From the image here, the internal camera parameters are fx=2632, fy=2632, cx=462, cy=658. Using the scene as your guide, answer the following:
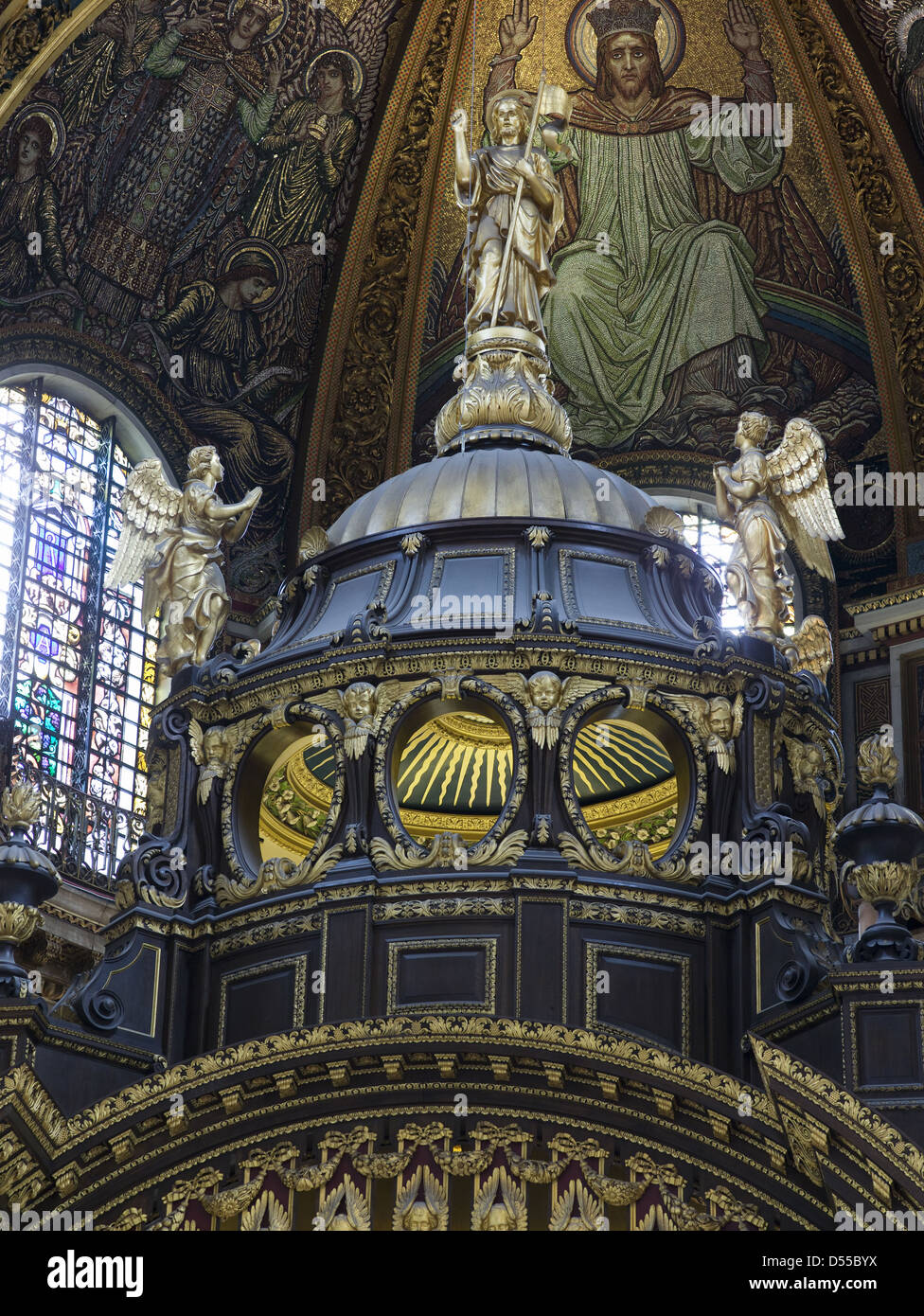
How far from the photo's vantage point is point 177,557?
20734mm

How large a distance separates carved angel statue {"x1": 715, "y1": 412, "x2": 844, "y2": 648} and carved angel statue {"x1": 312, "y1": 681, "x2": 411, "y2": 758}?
2853 mm

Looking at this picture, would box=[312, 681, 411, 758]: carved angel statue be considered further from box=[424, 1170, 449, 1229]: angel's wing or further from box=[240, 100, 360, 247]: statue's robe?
box=[240, 100, 360, 247]: statue's robe

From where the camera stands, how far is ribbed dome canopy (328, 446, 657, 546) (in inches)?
810

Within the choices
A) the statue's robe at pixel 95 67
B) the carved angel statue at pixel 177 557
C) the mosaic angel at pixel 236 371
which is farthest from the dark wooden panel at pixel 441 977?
the statue's robe at pixel 95 67

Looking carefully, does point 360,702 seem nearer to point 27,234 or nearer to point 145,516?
point 145,516

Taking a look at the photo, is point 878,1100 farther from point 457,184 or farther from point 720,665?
point 457,184

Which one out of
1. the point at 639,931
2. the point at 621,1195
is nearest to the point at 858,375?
the point at 639,931

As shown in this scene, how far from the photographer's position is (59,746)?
23781 millimetres

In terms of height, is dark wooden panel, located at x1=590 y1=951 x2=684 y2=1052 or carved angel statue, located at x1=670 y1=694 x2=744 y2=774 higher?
carved angel statue, located at x1=670 y1=694 x2=744 y2=774

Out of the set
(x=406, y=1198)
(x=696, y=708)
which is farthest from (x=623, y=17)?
(x=406, y=1198)

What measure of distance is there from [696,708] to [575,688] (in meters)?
0.92

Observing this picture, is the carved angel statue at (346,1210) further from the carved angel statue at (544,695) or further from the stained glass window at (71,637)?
the stained glass window at (71,637)

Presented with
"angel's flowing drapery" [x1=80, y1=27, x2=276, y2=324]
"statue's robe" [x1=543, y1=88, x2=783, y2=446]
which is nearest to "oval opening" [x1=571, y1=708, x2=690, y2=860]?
"statue's robe" [x1=543, y1=88, x2=783, y2=446]

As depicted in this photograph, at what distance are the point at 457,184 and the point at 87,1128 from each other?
961cm
